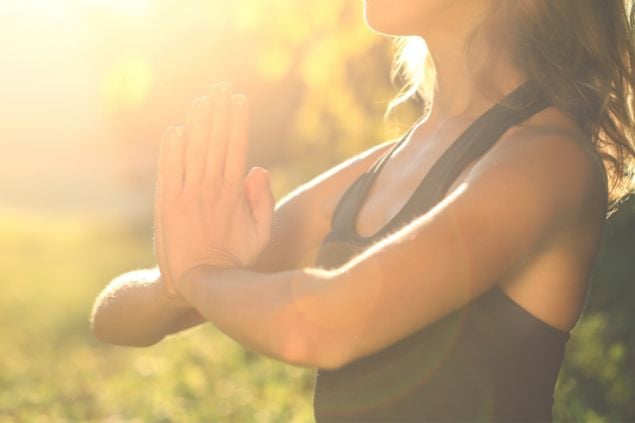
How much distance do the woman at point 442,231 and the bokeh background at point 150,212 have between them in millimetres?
832

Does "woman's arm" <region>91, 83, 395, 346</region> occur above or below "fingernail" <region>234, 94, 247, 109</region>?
below

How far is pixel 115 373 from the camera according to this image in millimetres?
7117

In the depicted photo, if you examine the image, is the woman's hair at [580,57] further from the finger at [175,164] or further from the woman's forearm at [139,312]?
the woman's forearm at [139,312]

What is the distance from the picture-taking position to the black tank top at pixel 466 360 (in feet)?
6.81

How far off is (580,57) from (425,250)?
2.50 ft

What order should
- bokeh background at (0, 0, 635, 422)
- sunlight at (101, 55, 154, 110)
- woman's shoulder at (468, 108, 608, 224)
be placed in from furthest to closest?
sunlight at (101, 55, 154, 110) → bokeh background at (0, 0, 635, 422) → woman's shoulder at (468, 108, 608, 224)

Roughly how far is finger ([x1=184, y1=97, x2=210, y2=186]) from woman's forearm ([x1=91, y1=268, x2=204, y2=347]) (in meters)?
0.40

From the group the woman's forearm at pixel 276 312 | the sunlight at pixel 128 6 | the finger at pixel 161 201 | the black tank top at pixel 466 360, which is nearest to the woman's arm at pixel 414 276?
the woman's forearm at pixel 276 312

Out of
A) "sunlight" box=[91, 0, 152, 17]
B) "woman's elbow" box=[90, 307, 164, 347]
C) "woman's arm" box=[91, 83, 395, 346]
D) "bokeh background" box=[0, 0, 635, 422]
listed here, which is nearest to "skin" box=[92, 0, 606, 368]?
"woman's arm" box=[91, 83, 395, 346]

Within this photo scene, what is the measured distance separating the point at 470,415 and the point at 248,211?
66 cm

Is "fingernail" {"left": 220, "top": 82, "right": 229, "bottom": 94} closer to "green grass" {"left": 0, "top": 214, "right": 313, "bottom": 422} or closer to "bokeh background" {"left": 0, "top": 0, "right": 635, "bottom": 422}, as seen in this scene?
"green grass" {"left": 0, "top": 214, "right": 313, "bottom": 422}

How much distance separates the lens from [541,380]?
2.14 m

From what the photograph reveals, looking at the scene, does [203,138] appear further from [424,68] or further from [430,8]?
[424,68]

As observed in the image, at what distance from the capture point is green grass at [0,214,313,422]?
473 centimetres
